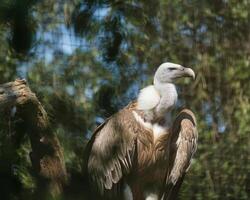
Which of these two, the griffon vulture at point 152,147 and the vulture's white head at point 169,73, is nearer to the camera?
the griffon vulture at point 152,147

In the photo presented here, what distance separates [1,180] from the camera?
47.6 inches

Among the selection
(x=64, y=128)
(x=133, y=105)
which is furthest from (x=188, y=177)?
(x=64, y=128)

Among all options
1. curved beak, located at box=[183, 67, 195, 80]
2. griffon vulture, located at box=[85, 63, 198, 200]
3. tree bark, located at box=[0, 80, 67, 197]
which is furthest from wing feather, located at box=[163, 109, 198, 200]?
tree bark, located at box=[0, 80, 67, 197]

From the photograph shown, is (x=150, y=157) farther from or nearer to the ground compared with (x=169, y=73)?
nearer to the ground

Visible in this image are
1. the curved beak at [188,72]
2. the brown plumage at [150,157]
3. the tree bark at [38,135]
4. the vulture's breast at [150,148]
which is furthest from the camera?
the curved beak at [188,72]

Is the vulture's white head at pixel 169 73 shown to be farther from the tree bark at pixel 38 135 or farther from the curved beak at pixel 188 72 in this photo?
the tree bark at pixel 38 135

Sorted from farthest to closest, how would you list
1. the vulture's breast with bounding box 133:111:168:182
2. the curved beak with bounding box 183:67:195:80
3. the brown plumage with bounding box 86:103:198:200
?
the curved beak with bounding box 183:67:195:80, the vulture's breast with bounding box 133:111:168:182, the brown plumage with bounding box 86:103:198:200

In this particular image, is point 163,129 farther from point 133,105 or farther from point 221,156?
point 221,156

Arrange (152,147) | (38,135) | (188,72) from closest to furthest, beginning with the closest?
(38,135)
(152,147)
(188,72)

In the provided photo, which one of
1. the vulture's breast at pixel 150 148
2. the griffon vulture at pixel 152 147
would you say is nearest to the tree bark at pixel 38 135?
the griffon vulture at pixel 152 147

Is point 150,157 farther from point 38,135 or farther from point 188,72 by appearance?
point 38,135

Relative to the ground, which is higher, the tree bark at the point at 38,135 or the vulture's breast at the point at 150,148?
the tree bark at the point at 38,135

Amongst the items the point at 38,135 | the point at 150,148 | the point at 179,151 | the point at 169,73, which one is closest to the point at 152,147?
the point at 150,148

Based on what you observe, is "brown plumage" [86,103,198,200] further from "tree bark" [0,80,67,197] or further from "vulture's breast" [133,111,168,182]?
"tree bark" [0,80,67,197]
